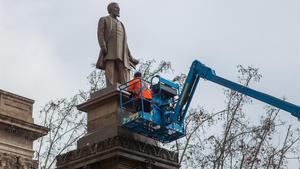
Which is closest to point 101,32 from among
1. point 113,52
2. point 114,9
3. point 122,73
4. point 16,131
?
point 113,52

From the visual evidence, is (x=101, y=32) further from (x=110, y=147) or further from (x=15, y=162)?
(x=15, y=162)

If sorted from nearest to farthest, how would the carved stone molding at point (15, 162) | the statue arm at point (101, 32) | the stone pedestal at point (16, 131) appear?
the statue arm at point (101, 32), the carved stone molding at point (15, 162), the stone pedestal at point (16, 131)

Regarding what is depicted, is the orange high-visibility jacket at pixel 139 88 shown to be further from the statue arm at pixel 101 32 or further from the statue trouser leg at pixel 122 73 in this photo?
the statue arm at pixel 101 32

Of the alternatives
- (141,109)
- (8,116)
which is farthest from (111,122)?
(8,116)

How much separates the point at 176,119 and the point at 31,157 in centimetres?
1787

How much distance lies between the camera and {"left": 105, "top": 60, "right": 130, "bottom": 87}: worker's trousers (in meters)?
19.3

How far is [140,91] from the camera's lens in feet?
59.6

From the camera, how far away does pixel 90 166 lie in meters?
17.8

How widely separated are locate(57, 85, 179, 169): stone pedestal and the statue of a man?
82 cm

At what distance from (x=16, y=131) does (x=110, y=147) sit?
18.2 metres

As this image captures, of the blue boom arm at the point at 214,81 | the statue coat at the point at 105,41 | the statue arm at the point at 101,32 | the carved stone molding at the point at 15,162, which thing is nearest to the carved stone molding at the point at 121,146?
the blue boom arm at the point at 214,81

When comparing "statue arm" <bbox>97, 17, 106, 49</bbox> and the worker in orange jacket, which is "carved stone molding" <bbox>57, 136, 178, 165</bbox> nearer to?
the worker in orange jacket

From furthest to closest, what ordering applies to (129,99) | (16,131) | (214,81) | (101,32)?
1. (16,131)
2. (214,81)
3. (101,32)
4. (129,99)

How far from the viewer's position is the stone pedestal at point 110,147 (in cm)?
1745
